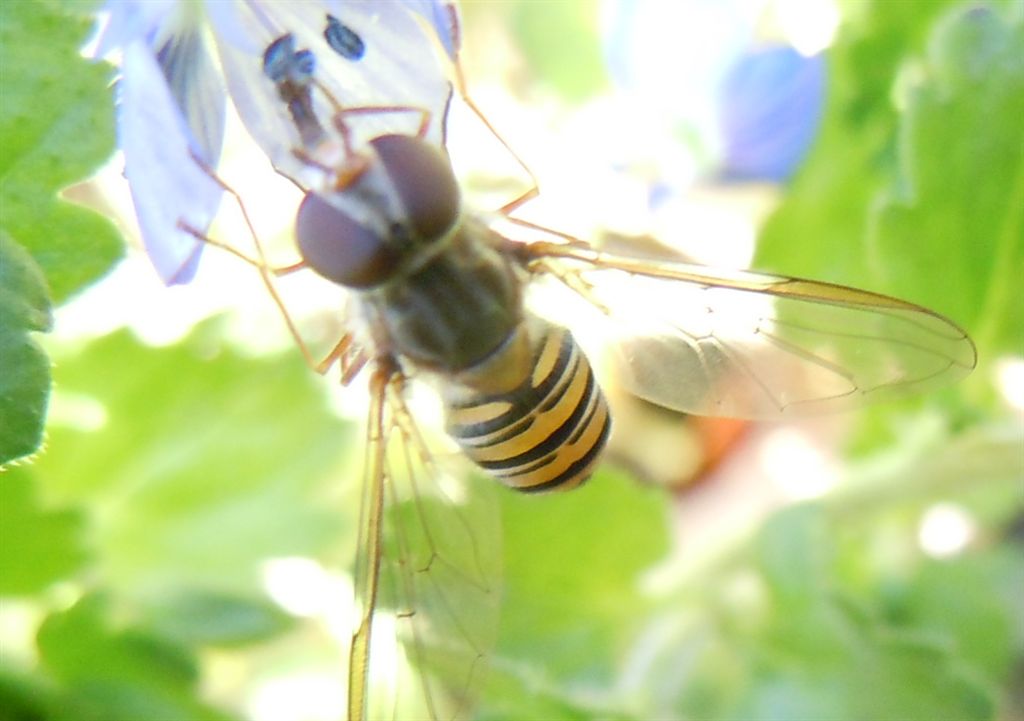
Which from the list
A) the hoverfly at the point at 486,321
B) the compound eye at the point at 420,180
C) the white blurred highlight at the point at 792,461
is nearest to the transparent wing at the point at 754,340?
the hoverfly at the point at 486,321

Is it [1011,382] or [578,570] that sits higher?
[1011,382]

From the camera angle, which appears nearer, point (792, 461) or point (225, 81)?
point (225, 81)

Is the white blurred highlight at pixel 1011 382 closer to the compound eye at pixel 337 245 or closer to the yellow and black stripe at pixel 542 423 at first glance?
the yellow and black stripe at pixel 542 423

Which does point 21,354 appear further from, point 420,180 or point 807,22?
point 807,22

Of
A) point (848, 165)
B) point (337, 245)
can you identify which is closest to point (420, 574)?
point (337, 245)

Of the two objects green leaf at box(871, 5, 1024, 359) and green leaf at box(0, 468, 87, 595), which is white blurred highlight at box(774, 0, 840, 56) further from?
green leaf at box(0, 468, 87, 595)

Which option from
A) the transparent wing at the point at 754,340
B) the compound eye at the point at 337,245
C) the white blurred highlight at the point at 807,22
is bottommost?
the compound eye at the point at 337,245

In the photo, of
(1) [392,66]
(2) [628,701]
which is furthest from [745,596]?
(1) [392,66]
